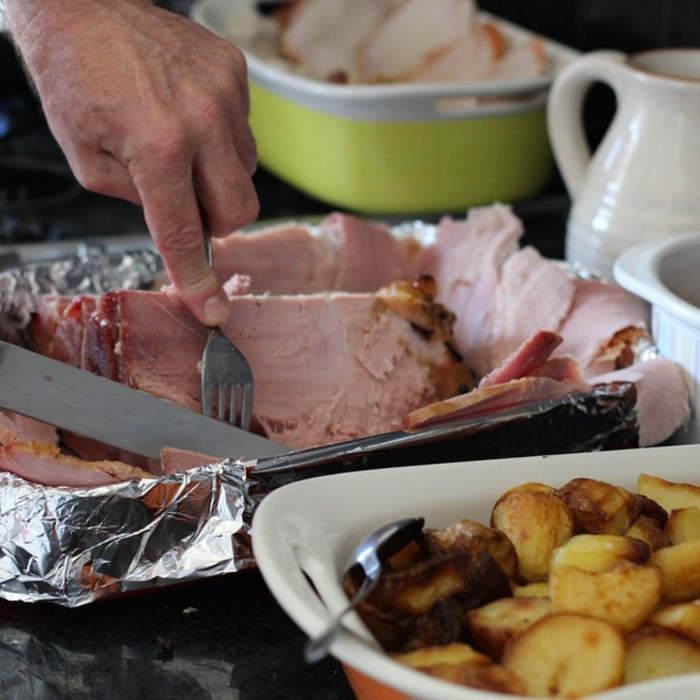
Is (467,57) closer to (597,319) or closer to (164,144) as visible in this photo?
(597,319)

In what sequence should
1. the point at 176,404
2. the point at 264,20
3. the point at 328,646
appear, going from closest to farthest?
the point at 328,646 < the point at 176,404 < the point at 264,20

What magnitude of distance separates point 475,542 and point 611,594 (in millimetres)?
114

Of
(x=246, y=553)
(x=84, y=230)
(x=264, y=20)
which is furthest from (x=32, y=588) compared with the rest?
(x=264, y=20)

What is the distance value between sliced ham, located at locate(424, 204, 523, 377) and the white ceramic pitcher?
0.11 metres

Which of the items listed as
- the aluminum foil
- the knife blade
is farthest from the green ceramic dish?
the aluminum foil

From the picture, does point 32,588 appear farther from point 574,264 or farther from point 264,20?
point 264,20

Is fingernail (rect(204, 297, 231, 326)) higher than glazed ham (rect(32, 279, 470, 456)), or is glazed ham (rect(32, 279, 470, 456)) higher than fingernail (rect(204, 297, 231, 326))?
fingernail (rect(204, 297, 231, 326))

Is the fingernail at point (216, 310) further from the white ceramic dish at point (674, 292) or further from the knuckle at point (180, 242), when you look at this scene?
the white ceramic dish at point (674, 292)

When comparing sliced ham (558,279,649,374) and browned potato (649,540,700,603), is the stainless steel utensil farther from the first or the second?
browned potato (649,540,700,603)

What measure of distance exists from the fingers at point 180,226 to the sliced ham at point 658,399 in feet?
1.42

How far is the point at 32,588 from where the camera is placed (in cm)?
98

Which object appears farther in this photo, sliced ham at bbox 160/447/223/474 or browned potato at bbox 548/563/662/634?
sliced ham at bbox 160/447/223/474

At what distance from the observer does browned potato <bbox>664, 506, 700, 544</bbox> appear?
85cm

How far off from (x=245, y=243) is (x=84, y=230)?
744mm
